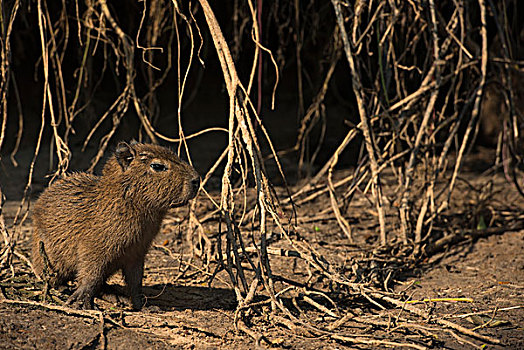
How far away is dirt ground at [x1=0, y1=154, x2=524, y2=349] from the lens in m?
2.76

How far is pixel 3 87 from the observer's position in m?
3.78

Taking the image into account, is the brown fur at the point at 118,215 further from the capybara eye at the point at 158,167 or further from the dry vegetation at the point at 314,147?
the dry vegetation at the point at 314,147

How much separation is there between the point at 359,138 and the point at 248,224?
266 centimetres

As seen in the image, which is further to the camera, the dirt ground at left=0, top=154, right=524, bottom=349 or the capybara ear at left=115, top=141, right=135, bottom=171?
the capybara ear at left=115, top=141, right=135, bottom=171

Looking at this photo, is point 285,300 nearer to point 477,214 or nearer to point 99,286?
point 99,286

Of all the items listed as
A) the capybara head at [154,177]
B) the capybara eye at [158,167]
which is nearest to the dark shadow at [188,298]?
the capybara head at [154,177]

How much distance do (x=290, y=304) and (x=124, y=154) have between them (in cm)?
124

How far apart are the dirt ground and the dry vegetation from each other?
1.0 inches

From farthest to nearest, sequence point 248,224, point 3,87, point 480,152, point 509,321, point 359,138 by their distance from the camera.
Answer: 1. point 359,138
2. point 480,152
3. point 248,224
4. point 3,87
5. point 509,321

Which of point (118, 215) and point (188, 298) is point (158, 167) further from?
point (188, 298)

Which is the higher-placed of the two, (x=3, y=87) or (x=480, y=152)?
(x=3, y=87)

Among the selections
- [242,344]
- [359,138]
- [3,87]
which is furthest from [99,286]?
[359,138]

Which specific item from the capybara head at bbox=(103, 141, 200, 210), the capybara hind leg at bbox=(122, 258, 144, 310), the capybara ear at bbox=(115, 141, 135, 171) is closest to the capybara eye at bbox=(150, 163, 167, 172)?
the capybara head at bbox=(103, 141, 200, 210)

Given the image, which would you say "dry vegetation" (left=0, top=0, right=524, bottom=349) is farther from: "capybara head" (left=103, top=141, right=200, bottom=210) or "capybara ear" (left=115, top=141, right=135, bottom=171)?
"capybara ear" (left=115, top=141, right=135, bottom=171)
